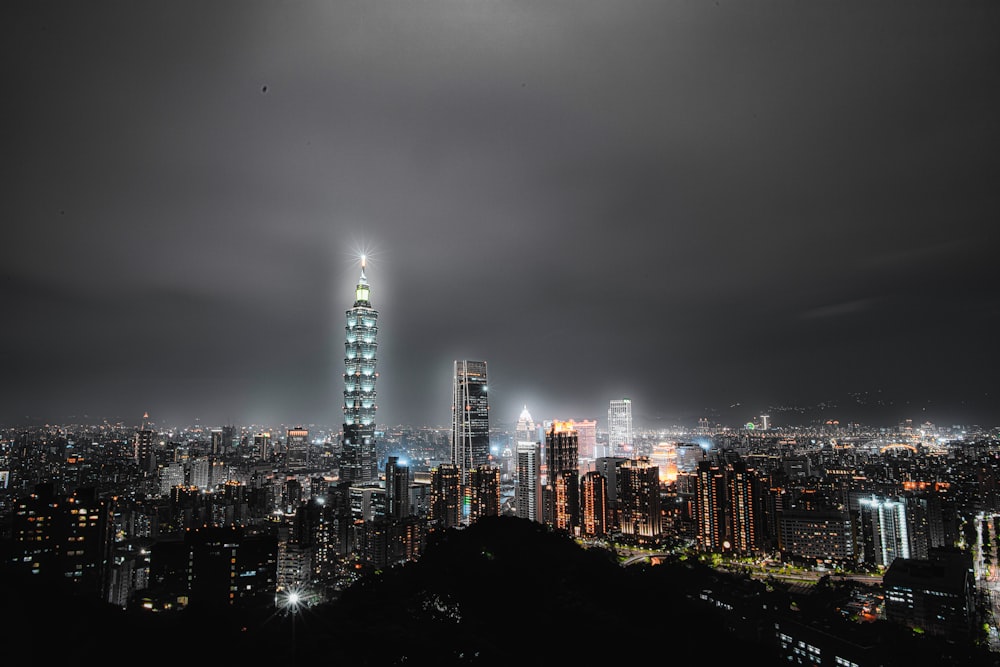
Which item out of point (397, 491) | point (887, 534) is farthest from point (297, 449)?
point (887, 534)

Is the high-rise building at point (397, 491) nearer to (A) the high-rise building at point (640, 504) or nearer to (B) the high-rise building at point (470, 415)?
(A) the high-rise building at point (640, 504)

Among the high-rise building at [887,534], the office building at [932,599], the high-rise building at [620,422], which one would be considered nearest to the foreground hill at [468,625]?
the office building at [932,599]

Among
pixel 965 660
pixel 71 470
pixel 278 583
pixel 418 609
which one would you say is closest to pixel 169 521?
pixel 71 470

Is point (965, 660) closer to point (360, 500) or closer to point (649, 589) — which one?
point (649, 589)

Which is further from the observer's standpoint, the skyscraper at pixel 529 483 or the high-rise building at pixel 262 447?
the high-rise building at pixel 262 447

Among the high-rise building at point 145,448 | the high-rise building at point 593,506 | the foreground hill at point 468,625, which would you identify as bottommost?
the high-rise building at point 593,506

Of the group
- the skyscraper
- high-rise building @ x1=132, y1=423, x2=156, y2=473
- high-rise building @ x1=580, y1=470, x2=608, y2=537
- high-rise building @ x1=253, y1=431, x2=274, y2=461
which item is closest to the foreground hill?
high-rise building @ x1=580, y1=470, x2=608, y2=537

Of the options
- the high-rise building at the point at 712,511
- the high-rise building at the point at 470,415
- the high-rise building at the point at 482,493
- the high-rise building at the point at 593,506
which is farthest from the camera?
the high-rise building at the point at 470,415
